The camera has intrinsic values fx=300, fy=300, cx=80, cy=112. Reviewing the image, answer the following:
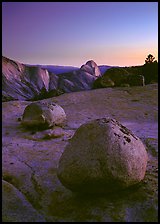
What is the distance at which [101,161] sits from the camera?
4.18 m

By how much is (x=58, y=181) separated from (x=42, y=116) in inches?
175

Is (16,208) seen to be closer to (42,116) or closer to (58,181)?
(58,181)

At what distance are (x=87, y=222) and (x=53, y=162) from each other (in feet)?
8.30

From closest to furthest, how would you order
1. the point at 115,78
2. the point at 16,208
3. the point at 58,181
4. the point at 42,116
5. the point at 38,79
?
1. the point at 16,208
2. the point at 58,181
3. the point at 42,116
4. the point at 115,78
5. the point at 38,79

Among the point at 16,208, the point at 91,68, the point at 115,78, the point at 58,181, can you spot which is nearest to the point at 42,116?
the point at 58,181

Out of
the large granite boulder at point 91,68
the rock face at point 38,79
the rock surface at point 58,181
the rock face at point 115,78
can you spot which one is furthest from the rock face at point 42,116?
the large granite boulder at point 91,68

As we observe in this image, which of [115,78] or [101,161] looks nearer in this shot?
[101,161]

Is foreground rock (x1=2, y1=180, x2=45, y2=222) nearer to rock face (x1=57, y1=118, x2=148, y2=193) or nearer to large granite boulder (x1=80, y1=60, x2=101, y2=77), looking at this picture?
rock face (x1=57, y1=118, x2=148, y2=193)

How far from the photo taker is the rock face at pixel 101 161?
4.16m

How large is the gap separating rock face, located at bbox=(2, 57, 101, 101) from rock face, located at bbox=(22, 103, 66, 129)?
32.2m

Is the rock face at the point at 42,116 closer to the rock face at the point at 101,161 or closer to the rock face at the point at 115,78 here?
the rock face at the point at 101,161

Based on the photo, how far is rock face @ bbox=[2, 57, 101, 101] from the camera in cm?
4307

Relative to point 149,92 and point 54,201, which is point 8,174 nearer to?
point 54,201

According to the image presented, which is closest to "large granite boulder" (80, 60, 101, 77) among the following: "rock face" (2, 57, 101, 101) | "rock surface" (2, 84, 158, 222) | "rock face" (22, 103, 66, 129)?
"rock face" (2, 57, 101, 101)
